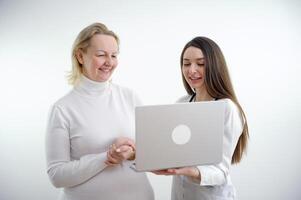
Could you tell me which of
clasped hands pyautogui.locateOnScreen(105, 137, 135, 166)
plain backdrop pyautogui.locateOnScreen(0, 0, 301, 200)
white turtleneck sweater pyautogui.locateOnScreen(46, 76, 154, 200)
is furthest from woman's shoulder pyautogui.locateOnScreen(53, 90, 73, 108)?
plain backdrop pyautogui.locateOnScreen(0, 0, 301, 200)

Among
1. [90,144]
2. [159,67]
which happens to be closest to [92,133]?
[90,144]

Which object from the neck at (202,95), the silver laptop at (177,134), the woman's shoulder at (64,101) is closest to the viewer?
the silver laptop at (177,134)

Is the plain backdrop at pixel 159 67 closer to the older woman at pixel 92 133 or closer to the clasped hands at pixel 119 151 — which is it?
the older woman at pixel 92 133

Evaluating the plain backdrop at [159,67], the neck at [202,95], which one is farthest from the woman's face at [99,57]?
the plain backdrop at [159,67]

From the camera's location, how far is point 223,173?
4.07 ft

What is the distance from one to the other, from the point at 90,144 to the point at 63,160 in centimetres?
12

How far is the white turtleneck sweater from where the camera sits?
3.93 ft

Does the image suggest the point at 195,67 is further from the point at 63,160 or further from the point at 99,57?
the point at 63,160

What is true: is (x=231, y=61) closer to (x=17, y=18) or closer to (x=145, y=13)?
(x=145, y=13)

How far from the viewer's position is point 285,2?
7.61ft

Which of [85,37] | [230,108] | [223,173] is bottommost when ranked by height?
[223,173]

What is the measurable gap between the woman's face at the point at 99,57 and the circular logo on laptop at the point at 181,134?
0.42 metres

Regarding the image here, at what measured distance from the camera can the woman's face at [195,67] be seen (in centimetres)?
132

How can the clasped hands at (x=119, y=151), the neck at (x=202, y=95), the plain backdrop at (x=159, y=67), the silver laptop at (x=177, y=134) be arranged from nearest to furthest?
the silver laptop at (x=177, y=134) < the clasped hands at (x=119, y=151) < the neck at (x=202, y=95) < the plain backdrop at (x=159, y=67)
